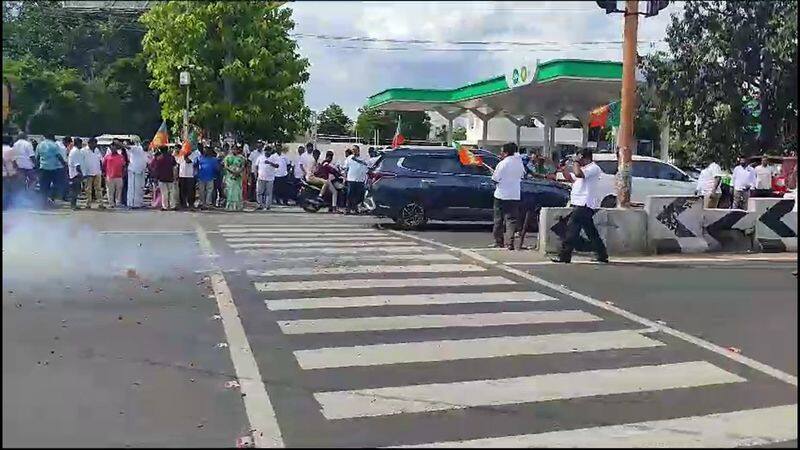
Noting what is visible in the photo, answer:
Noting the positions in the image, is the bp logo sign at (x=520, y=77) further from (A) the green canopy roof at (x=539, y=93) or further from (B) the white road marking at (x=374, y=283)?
(B) the white road marking at (x=374, y=283)

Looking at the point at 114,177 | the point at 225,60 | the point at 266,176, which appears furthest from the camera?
the point at 266,176

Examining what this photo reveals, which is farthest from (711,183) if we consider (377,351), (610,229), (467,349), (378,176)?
(377,351)

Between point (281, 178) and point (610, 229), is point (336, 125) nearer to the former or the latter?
point (281, 178)

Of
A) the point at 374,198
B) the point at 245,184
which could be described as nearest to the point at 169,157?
the point at 245,184

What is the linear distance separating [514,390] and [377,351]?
5.08 feet

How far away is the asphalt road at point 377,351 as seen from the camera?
5.51m

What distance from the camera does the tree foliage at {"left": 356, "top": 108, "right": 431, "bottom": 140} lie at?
61844 mm

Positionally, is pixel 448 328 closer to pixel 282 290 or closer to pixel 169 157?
pixel 282 290

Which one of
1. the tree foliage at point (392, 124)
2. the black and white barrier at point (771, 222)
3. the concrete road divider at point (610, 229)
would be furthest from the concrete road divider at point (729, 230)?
the tree foliage at point (392, 124)

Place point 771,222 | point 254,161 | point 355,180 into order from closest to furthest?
point 771,222 < point 355,180 < point 254,161

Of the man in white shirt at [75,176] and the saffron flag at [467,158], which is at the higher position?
the saffron flag at [467,158]

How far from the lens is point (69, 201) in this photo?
1434cm

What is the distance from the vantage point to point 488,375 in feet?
23.2

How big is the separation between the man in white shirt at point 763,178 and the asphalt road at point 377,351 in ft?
26.1
